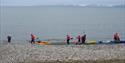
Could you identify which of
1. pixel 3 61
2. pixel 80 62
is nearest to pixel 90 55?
pixel 80 62

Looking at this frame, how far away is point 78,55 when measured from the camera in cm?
2361

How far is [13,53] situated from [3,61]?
3.79 metres

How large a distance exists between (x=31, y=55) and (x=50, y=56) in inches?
60.8

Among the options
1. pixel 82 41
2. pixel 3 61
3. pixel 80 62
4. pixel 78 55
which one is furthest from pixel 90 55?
pixel 82 41

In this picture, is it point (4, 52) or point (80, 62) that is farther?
point (4, 52)

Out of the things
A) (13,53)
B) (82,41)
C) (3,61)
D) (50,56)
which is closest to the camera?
(3,61)

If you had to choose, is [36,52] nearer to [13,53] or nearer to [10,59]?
[13,53]

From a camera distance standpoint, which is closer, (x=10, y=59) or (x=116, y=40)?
(x=10, y=59)

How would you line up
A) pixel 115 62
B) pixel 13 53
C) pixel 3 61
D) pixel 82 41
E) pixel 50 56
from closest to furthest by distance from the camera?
pixel 115 62
pixel 3 61
pixel 50 56
pixel 13 53
pixel 82 41

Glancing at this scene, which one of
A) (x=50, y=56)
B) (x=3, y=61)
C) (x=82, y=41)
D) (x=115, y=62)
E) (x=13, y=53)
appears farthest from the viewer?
(x=82, y=41)

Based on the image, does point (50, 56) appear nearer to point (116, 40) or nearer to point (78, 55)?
point (78, 55)

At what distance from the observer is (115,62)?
61.0 feet

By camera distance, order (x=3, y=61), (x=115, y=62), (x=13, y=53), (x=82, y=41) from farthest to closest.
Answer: (x=82, y=41) < (x=13, y=53) < (x=3, y=61) < (x=115, y=62)

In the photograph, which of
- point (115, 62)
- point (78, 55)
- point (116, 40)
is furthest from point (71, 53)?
point (116, 40)
